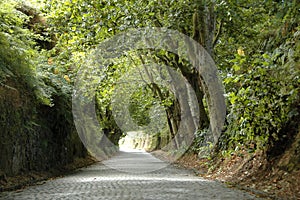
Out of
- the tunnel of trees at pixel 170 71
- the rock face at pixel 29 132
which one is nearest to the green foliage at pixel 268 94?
the tunnel of trees at pixel 170 71

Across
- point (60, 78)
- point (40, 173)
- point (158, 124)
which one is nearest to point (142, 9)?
point (60, 78)

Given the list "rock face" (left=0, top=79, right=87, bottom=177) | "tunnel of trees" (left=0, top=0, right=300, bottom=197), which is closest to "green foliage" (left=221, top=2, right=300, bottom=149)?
"tunnel of trees" (left=0, top=0, right=300, bottom=197)

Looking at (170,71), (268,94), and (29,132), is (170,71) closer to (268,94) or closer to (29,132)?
(29,132)

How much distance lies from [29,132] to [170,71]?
42.0ft

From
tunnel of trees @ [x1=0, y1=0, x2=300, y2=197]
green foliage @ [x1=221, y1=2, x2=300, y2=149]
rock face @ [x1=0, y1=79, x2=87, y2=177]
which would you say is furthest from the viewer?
rock face @ [x1=0, y1=79, x2=87, y2=177]

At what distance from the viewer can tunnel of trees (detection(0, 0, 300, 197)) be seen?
9719 mm

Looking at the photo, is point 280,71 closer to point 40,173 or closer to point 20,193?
point 20,193

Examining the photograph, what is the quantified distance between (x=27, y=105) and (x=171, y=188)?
640 centimetres

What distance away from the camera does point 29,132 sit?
14.1 metres

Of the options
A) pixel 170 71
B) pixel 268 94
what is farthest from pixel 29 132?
pixel 170 71

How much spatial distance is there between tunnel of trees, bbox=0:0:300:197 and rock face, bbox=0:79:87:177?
0.12 ft

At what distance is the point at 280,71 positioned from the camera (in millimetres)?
9562

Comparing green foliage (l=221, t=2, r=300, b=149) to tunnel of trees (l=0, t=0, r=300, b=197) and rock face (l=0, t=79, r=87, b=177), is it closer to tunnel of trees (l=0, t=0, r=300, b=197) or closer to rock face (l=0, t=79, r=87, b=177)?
tunnel of trees (l=0, t=0, r=300, b=197)

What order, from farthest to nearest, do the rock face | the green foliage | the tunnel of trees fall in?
the rock face → the tunnel of trees → the green foliage
